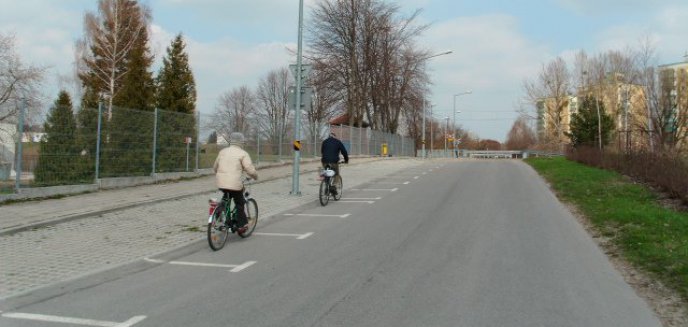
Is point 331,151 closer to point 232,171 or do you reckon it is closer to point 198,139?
point 232,171

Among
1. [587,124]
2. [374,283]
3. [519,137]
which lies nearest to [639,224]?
[374,283]

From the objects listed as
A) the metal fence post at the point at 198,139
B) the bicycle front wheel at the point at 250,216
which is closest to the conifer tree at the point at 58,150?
the metal fence post at the point at 198,139

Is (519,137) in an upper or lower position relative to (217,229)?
upper

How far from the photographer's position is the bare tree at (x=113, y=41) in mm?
37906

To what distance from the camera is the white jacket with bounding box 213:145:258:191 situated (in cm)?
828

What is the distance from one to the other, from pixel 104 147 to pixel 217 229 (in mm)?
8049

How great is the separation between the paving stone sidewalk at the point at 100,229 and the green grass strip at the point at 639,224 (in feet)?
20.3

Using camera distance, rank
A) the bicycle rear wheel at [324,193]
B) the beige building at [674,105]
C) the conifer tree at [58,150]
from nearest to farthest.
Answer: the conifer tree at [58,150], the bicycle rear wheel at [324,193], the beige building at [674,105]

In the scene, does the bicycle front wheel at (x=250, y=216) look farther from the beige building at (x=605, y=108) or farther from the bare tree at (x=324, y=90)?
the bare tree at (x=324, y=90)

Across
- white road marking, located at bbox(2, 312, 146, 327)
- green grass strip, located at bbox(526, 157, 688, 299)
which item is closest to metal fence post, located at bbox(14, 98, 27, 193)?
white road marking, located at bbox(2, 312, 146, 327)

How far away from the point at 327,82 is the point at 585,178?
27.5 meters

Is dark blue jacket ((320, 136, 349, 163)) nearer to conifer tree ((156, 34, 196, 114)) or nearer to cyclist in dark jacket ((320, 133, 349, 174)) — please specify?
cyclist in dark jacket ((320, 133, 349, 174))

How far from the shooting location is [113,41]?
126 feet

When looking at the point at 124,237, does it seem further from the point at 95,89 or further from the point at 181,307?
the point at 95,89
